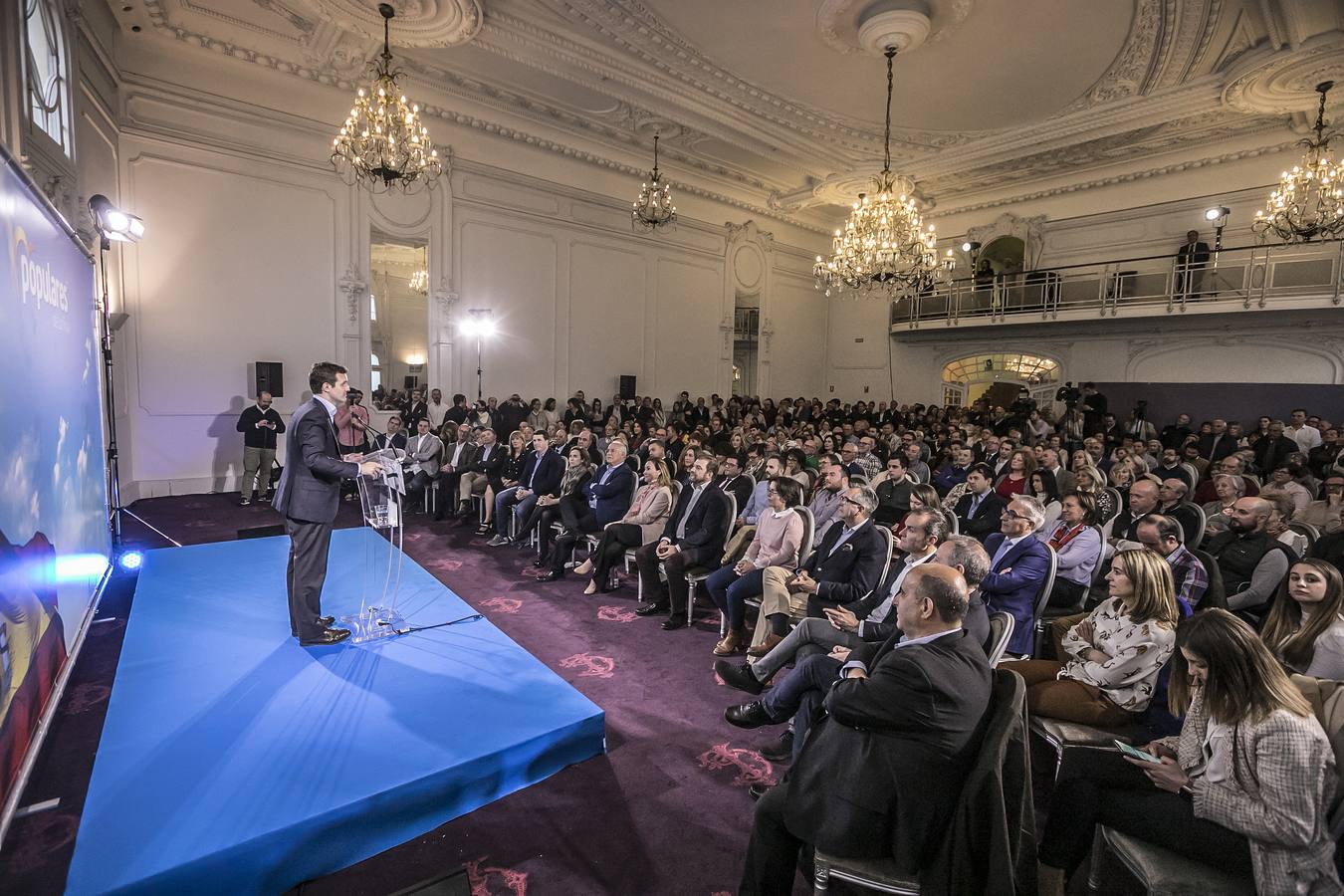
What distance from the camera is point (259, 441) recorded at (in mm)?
8039

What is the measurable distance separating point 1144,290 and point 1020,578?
40.4 ft

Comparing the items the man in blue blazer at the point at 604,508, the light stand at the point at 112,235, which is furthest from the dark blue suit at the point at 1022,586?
the light stand at the point at 112,235

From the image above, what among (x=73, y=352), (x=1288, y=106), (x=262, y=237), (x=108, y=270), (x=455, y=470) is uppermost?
(x=1288, y=106)

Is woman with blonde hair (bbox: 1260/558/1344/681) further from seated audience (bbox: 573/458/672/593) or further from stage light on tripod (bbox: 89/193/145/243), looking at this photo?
stage light on tripod (bbox: 89/193/145/243)

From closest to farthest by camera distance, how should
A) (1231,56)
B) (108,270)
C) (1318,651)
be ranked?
(1318,651), (108,270), (1231,56)

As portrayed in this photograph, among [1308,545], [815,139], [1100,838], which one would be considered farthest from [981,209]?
[1100,838]

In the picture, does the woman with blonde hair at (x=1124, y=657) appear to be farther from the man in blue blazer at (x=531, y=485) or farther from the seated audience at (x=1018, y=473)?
the man in blue blazer at (x=531, y=485)

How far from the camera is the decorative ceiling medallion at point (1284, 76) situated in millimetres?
7145

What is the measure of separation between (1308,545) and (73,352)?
7.05 metres

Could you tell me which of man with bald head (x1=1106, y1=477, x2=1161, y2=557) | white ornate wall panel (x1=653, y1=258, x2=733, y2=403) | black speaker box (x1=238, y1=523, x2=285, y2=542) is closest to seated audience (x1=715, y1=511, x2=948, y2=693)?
man with bald head (x1=1106, y1=477, x2=1161, y2=557)

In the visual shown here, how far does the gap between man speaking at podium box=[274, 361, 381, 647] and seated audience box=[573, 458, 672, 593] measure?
203cm

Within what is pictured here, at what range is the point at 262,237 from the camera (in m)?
8.61

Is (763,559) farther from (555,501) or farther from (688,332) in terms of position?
(688,332)

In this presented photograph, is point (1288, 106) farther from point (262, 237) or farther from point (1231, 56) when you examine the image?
point (262, 237)
